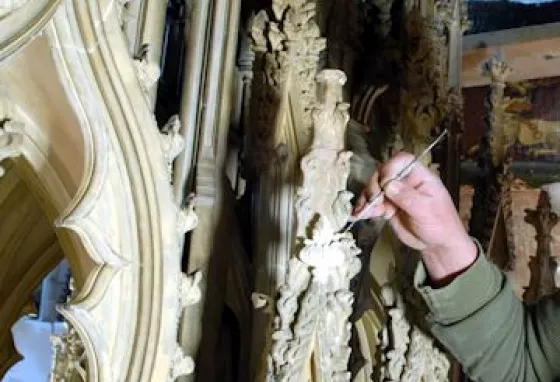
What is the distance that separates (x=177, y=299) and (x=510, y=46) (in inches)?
Answer: 172

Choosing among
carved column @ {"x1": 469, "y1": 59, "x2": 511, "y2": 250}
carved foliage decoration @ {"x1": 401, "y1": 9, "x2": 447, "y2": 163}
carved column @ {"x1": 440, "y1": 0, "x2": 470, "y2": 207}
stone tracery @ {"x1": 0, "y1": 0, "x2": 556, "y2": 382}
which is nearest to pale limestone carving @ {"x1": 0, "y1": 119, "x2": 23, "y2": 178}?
stone tracery @ {"x1": 0, "y1": 0, "x2": 556, "y2": 382}

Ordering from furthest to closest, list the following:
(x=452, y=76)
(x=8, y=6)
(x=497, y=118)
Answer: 1. (x=497, y=118)
2. (x=452, y=76)
3. (x=8, y=6)

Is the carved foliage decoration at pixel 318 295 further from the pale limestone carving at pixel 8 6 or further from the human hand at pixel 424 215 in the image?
the pale limestone carving at pixel 8 6

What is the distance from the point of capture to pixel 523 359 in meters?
1.34

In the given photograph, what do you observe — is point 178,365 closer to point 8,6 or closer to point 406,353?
point 406,353

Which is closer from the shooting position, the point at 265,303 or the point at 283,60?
the point at 265,303

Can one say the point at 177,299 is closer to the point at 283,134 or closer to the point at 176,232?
the point at 176,232

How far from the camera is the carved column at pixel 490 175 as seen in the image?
9.66ft

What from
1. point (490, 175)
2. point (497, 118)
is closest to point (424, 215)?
point (490, 175)

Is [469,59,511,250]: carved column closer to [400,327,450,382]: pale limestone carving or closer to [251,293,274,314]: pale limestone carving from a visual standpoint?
[400,327,450,382]: pale limestone carving

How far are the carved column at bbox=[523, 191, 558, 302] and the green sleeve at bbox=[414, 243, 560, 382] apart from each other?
74.5 inches

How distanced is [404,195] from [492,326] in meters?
0.24

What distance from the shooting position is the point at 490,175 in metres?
2.98

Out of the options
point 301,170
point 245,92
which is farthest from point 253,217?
point 245,92
